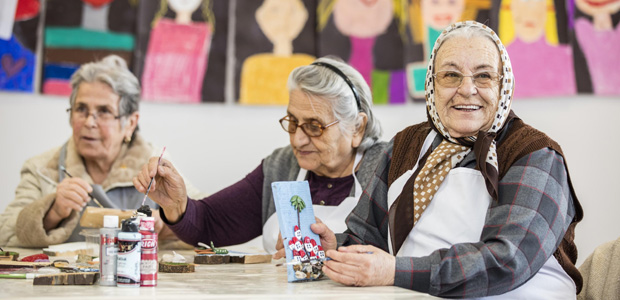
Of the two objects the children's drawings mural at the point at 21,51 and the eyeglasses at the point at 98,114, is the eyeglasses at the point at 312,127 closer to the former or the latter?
the eyeglasses at the point at 98,114

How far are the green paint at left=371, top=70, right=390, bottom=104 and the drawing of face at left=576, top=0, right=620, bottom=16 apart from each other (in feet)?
3.81

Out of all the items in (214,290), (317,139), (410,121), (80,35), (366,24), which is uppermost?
(366,24)

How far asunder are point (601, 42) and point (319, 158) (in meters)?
2.07

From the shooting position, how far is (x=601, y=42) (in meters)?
3.84

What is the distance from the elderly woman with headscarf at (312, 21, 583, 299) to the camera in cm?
166

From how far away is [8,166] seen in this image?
3846 millimetres

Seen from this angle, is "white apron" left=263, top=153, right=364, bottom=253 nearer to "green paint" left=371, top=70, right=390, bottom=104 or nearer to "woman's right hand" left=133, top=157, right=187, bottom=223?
"woman's right hand" left=133, top=157, right=187, bottom=223

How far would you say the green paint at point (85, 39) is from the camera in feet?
12.6

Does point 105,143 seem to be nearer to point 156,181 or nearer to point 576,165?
point 156,181

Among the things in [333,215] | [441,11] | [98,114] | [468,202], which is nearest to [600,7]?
[441,11]

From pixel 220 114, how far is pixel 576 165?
206 centimetres

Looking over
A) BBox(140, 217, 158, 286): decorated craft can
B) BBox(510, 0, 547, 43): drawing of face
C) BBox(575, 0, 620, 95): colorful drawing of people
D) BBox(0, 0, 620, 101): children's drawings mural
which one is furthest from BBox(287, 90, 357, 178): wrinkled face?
BBox(575, 0, 620, 95): colorful drawing of people

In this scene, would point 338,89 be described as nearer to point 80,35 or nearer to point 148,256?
point 148,256

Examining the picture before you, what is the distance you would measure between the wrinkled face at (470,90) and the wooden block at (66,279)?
3.59 feet
